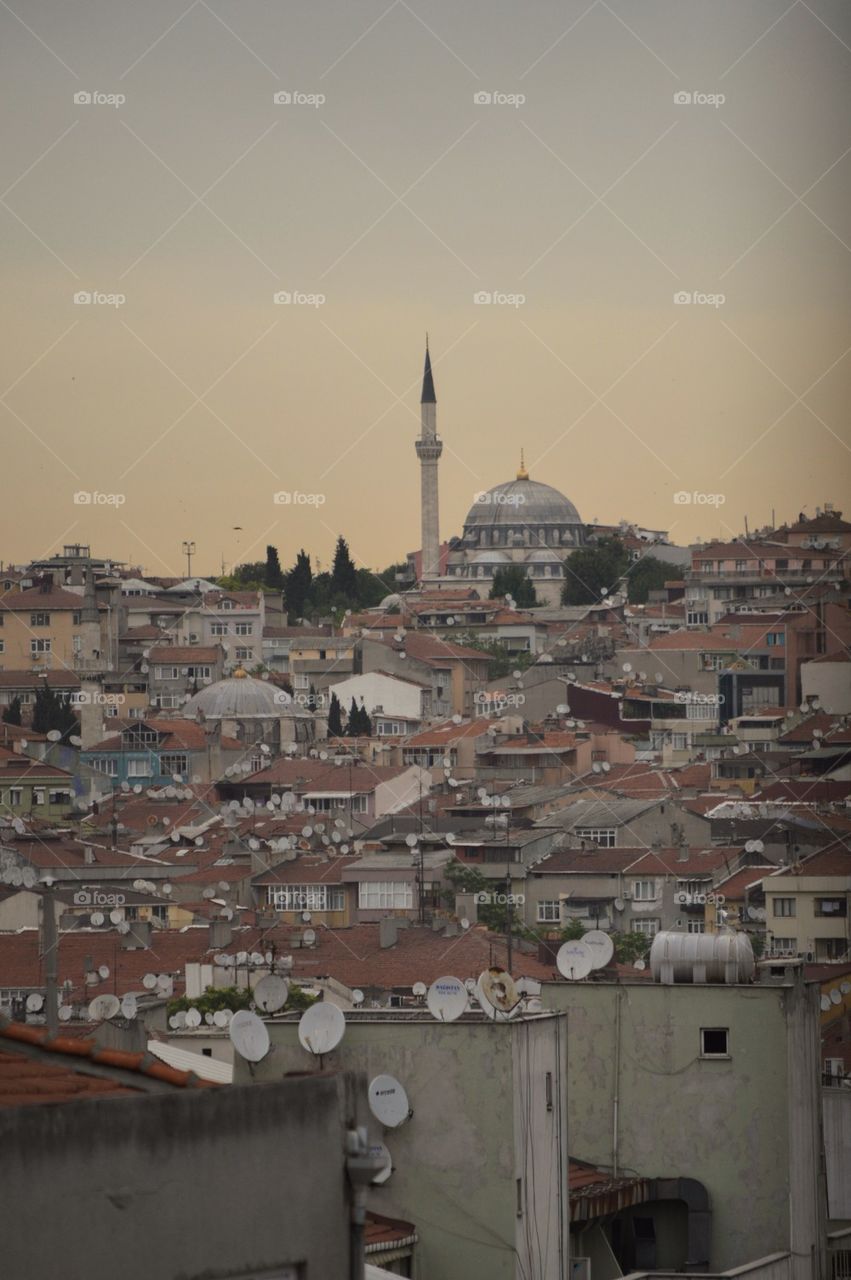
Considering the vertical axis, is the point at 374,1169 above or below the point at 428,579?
below

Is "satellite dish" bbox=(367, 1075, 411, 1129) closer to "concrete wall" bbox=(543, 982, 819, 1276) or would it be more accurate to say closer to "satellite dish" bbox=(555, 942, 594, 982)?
"concrete wall" bbox=(543, 982, 819, 1276)

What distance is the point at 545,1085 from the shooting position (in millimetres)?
3816

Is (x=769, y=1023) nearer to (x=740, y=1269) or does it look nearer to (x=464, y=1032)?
(x=740, y=1269)

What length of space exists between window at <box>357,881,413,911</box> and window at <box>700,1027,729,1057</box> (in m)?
12.7

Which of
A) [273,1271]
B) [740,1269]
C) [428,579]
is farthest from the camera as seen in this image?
[428,579]

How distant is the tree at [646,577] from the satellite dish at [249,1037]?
3188cm

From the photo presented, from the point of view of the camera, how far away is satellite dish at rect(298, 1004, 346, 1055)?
350 centimetres

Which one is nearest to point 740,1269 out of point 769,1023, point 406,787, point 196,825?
point 769,1023

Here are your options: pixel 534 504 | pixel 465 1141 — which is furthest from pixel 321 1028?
pixel 534 504

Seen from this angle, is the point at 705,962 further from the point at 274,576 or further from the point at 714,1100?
the point at 274,576

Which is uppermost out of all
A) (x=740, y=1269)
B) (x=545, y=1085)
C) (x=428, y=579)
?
(x=428, y=579)

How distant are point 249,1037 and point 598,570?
3364 centimetres

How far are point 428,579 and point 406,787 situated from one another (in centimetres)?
1523

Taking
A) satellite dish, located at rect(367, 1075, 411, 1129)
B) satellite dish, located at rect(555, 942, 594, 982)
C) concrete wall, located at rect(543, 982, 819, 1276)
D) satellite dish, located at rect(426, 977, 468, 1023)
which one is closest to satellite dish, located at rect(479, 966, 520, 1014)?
satellite dish, located at rect(426, 977, 468, 1023)
